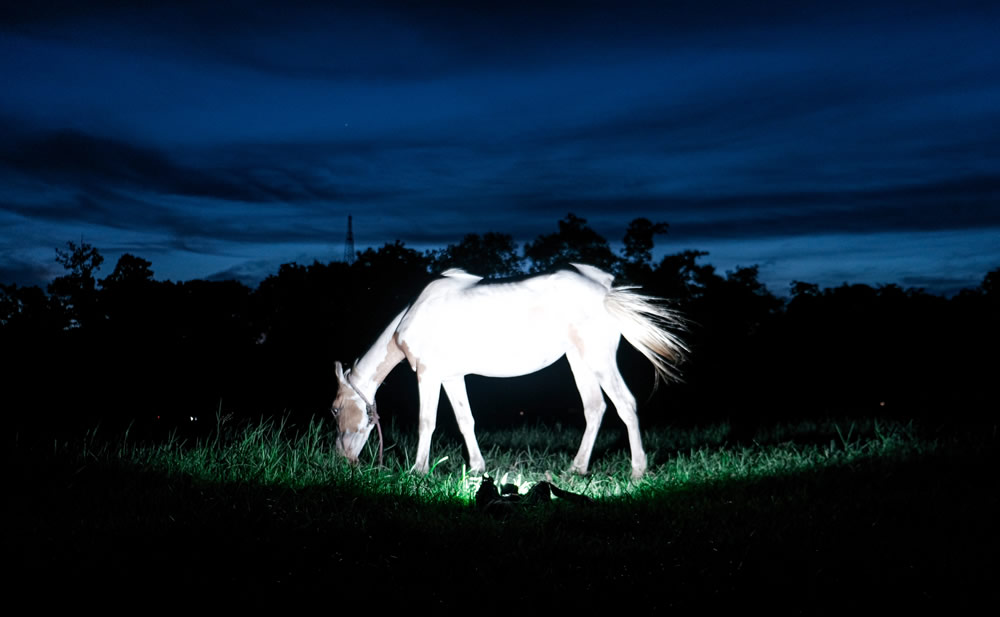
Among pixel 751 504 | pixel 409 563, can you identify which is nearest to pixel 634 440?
pixel 751 504

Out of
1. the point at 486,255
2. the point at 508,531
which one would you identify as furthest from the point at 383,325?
the point at 508,531

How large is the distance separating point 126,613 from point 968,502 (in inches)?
212

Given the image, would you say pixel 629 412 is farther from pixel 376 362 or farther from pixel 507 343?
pixel 376 362

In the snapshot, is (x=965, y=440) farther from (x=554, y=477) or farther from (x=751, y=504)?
(x=554, y=477)

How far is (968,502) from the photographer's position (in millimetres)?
5812

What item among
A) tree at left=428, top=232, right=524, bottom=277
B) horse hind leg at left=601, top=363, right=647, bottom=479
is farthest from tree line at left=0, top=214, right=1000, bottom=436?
horse hind leg at left=601, top=363, right=647, bottom=479

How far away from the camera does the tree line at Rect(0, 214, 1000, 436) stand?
453 inches

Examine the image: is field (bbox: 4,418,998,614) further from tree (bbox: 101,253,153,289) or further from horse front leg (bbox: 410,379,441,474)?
tree (bbox: 101,253,153,289)

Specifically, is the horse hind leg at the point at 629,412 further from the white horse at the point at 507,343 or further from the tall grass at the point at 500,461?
the tall grass at the point at 500,461

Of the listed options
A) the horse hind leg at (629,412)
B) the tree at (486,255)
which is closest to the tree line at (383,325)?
the tree at (486,255)

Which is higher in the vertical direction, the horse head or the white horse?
the white horse

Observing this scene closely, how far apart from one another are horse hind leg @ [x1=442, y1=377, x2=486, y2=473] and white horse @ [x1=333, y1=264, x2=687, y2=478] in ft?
0.04

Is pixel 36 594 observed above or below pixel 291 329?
below

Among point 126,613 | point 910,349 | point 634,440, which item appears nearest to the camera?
point 126,613
